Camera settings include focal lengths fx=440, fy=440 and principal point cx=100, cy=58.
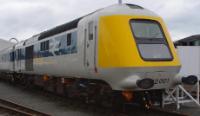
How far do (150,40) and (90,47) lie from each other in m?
1.82

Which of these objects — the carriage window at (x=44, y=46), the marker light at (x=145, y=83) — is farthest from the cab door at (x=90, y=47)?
the carriage window at (x=44, y=46)

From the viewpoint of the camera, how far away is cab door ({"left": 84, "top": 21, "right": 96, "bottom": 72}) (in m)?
12.3

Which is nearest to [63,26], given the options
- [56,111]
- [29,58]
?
[56,111]

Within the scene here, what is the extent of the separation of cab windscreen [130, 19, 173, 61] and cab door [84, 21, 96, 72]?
1.29m

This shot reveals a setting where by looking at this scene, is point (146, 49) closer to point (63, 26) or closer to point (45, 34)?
point (63, 26)

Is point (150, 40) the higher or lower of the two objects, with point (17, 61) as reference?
higher

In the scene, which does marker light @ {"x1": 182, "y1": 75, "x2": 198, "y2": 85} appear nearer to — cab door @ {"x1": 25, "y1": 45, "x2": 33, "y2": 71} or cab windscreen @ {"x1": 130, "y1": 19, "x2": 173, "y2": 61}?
cab windscreen @ {"x1": 130, "y1": 19, "x2": 173, "y2": 61}

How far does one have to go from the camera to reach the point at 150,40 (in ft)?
38.3

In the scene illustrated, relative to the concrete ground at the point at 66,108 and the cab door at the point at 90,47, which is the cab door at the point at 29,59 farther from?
the cab door at the point at 90,47

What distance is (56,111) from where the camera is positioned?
14.6m

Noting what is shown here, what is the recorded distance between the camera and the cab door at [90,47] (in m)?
12.3

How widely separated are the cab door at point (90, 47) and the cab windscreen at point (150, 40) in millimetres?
1294

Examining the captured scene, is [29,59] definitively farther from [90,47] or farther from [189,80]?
[189,80]

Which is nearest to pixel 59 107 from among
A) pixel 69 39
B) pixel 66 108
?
pixel 66 108
